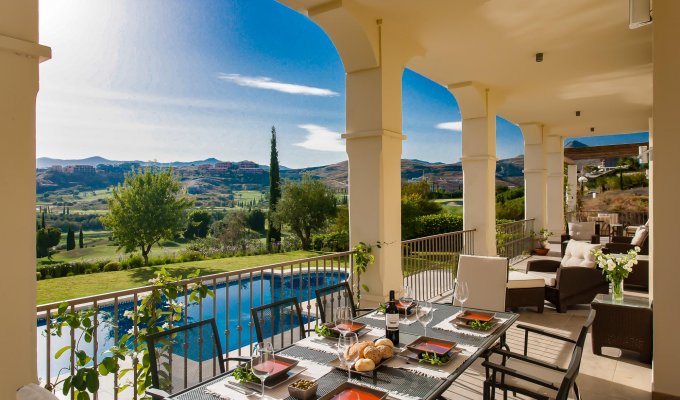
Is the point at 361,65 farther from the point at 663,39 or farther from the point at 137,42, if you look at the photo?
the point at 137,42

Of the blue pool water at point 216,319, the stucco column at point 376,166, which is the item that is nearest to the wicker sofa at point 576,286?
the stucco column at point 376,166

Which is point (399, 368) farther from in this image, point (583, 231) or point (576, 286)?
point (583, 231)

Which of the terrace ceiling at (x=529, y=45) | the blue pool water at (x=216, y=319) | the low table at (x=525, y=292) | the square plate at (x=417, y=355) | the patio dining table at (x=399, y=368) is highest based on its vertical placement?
the terrace ceiling at (x=529, y=45)

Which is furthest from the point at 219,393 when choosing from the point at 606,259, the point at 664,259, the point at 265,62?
the point at 265,62

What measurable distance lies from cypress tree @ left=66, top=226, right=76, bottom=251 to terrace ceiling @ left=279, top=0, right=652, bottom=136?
815 inches

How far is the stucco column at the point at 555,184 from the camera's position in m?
11.6

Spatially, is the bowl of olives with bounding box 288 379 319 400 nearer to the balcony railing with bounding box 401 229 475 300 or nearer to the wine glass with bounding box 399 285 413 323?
the wine glass with bounding box 399 285 413 323

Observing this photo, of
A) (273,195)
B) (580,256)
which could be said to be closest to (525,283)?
(580,256)

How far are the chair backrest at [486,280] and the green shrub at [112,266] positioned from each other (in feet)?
72.6

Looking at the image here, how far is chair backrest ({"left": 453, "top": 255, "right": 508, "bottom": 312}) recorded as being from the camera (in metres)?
3.35

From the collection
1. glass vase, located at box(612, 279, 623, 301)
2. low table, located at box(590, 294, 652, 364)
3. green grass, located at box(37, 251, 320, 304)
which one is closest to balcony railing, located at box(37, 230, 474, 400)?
low table, located at box(590, 294, 652, 364)

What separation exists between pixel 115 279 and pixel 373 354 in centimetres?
2226

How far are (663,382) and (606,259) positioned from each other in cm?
132

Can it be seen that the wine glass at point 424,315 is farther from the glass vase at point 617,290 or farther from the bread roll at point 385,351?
the glass vase at point 617,290
